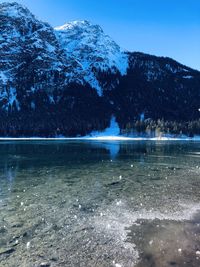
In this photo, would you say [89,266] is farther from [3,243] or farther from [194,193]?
[194,193]

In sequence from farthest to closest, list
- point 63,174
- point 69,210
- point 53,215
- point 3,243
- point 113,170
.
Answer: point 113,170 → point 63,174 → point 69,210 → point 53,215 → point 3,243

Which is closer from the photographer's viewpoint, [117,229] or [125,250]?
[125,250]

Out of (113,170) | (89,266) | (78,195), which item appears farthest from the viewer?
(113,170)

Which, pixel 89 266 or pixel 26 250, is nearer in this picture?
pixel 89 266

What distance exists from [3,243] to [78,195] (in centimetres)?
1535

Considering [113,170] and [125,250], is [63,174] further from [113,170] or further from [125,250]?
[125,250]

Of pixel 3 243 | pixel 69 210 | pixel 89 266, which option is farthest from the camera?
pixel 69 210

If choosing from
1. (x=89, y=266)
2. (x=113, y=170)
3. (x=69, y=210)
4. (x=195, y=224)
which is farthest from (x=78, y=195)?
(x=113, y=170)

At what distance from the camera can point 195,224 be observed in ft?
81.5

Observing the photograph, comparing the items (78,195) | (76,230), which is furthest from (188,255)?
(78,195)

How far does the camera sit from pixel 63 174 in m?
51.2

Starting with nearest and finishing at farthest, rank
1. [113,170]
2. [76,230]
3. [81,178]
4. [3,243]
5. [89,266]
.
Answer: [89,266] → [3,243] → [76,230] → [81,178] → [113,170]

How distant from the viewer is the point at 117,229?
77.6 feet

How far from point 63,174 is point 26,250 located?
3165cm
